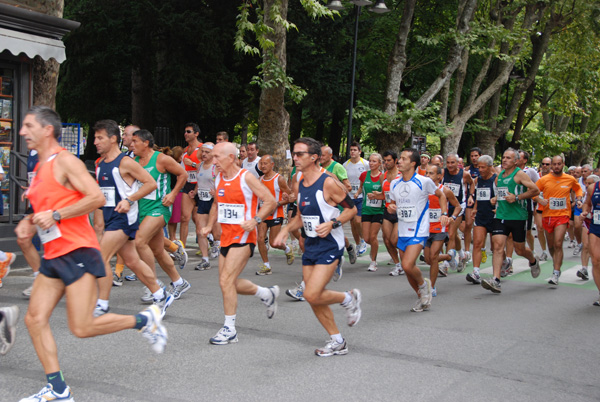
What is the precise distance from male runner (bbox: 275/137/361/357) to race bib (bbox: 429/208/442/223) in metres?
3.52

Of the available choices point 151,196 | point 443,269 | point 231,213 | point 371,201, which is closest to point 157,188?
point 151,196

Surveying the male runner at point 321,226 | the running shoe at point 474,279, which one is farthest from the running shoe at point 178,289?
the running shoe at point 474,279

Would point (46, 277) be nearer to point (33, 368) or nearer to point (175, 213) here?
point (33, 368)

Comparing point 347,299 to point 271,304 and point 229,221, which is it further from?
point 229,221

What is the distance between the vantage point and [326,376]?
208 inches

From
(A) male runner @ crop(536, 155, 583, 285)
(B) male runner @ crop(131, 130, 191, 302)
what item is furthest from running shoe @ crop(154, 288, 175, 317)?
(A) male runner @ crop(536, 155, 583, 285)

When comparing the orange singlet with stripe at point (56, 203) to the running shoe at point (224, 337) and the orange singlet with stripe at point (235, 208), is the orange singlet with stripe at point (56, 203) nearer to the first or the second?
the running shoe at point (224, 337)

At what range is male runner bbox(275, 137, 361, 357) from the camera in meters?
5.99

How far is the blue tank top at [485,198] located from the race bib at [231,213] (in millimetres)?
4874

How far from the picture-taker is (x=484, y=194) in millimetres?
10602

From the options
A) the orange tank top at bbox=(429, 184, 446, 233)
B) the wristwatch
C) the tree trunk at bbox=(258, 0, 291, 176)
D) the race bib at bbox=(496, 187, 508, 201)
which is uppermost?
the tree trunk at bbox=(258, 0, 291, 176)

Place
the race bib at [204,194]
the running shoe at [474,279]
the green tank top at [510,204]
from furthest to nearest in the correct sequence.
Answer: the race bib at [204,194] → the running shoe at [474,279] → the green tank top at [510,204]

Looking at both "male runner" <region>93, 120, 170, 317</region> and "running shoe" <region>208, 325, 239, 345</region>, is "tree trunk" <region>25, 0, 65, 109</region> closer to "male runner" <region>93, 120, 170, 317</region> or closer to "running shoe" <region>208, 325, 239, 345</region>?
"male runner" <region>93, 120, 170, 317</region>

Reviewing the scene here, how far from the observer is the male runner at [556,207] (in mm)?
10719
